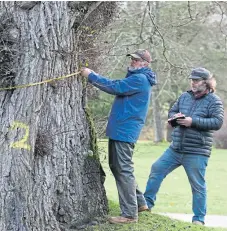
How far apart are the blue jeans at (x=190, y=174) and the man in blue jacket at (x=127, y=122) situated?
115cm

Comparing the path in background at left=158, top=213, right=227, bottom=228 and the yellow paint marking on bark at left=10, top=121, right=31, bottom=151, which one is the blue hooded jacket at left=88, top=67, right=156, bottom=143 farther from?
the path in background at left=158, top=213, right=227, bottom=228

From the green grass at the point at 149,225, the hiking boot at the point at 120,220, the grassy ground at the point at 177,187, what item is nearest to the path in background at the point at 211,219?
the grassy ground at the point at 177,187

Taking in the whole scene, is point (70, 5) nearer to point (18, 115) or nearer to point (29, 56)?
point (29, 56)

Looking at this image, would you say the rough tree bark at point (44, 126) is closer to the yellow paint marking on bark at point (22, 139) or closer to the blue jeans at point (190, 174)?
the yellow paint marking on bark at point (22, 139)

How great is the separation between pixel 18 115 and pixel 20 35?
2.61ft

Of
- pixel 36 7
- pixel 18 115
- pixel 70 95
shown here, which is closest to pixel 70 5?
pixel 36 7

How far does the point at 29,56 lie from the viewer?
5.88 m

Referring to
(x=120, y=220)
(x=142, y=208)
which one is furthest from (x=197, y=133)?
(x=120, y=220)

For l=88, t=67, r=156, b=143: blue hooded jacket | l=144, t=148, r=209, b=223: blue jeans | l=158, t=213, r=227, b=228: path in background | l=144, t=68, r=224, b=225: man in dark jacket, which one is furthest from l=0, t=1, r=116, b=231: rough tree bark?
l=158, t=213, r=227, b=228: path in background

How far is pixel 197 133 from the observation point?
7371mm

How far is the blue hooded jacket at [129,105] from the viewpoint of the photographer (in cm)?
621

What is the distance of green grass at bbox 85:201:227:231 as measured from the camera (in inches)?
246

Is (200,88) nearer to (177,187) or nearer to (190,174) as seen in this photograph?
(190,174)

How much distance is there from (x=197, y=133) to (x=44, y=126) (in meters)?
2.15
